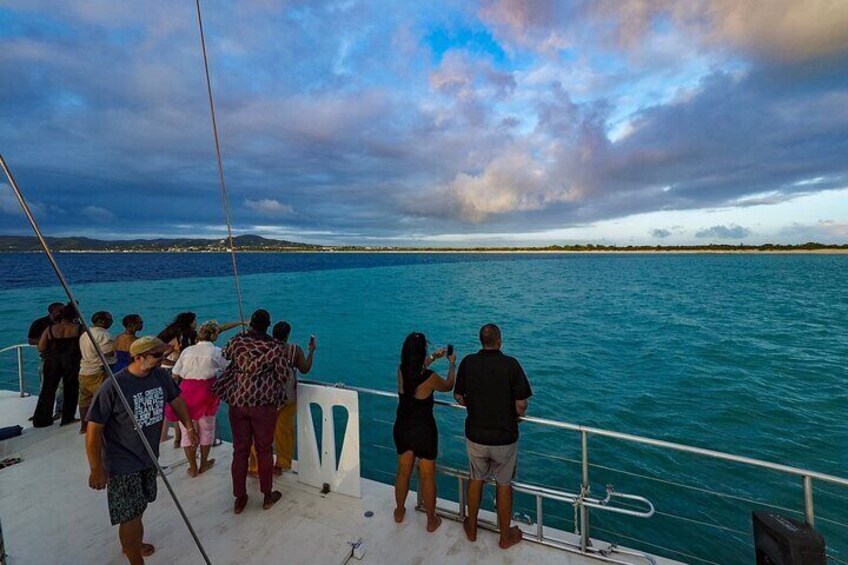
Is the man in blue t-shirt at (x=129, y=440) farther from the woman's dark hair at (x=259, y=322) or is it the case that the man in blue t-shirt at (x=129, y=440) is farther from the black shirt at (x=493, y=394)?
the black shirt at (x=493, y=394)

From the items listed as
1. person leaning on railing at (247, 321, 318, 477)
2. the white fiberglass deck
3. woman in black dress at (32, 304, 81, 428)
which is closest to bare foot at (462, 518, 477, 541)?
the white fiberglass deck

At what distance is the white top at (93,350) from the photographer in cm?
462

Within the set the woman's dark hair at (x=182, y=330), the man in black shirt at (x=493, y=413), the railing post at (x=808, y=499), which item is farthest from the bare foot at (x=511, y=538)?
the woman's dark hair at (x=182, y=330)

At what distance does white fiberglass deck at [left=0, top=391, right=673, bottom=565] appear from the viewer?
3.04 meters

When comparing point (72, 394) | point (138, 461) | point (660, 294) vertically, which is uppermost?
point (138, 461)

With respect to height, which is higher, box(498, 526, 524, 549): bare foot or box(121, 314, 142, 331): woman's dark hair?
box(121, 314, 142, 331): woman's dark hair

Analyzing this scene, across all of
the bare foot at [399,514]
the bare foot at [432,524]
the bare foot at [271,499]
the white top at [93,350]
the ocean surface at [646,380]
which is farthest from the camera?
the ocean surface at [646,380]

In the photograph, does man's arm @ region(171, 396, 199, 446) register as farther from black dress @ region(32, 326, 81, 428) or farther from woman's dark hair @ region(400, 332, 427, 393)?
black dress @ region(32, 326, 81, 428)

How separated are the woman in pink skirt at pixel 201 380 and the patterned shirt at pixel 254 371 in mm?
598

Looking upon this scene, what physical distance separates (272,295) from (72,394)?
33.2 meters

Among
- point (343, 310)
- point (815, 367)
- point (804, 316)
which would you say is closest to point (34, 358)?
point (343, 310)

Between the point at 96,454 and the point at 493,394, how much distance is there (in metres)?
2.74

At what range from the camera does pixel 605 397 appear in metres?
11.0

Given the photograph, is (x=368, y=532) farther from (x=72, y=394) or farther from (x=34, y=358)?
(x=34, y=358)
